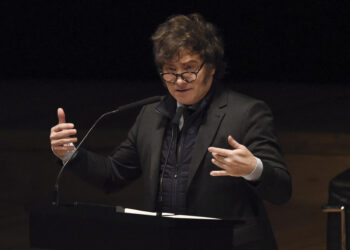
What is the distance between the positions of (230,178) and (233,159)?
347mm

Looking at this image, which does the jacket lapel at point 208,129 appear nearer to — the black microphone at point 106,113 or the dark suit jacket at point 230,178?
the dark suit jacket at point 230,178

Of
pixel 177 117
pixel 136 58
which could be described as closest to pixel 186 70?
pixel 177 117

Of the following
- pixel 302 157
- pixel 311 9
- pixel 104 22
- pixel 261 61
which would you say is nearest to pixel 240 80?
pixel 261 61

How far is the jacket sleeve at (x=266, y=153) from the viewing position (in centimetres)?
226

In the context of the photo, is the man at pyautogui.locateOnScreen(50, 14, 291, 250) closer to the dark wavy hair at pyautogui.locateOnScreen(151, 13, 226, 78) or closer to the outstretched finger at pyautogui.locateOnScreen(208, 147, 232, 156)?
the dark wavy hair at pyautogui.locateOnScreen(151, 13, 226, 78)

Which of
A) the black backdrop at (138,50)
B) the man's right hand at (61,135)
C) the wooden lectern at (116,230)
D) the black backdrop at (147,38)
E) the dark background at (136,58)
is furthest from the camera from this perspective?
the black backdrop at (147,38)

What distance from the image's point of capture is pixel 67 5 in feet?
26.9

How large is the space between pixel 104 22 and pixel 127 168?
5.64m

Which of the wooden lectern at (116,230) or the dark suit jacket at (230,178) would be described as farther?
the dark suit jacket at (230,178)

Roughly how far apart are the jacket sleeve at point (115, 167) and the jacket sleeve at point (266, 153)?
1.33 feet

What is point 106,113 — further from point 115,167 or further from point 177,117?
point 115,167

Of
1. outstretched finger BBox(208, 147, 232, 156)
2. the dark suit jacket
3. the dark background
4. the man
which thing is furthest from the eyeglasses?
the dark background

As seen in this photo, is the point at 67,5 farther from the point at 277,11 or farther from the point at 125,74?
the point at 277,11

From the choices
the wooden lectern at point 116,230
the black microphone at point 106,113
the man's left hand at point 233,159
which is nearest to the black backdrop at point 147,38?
the black microphone at point 106,113
